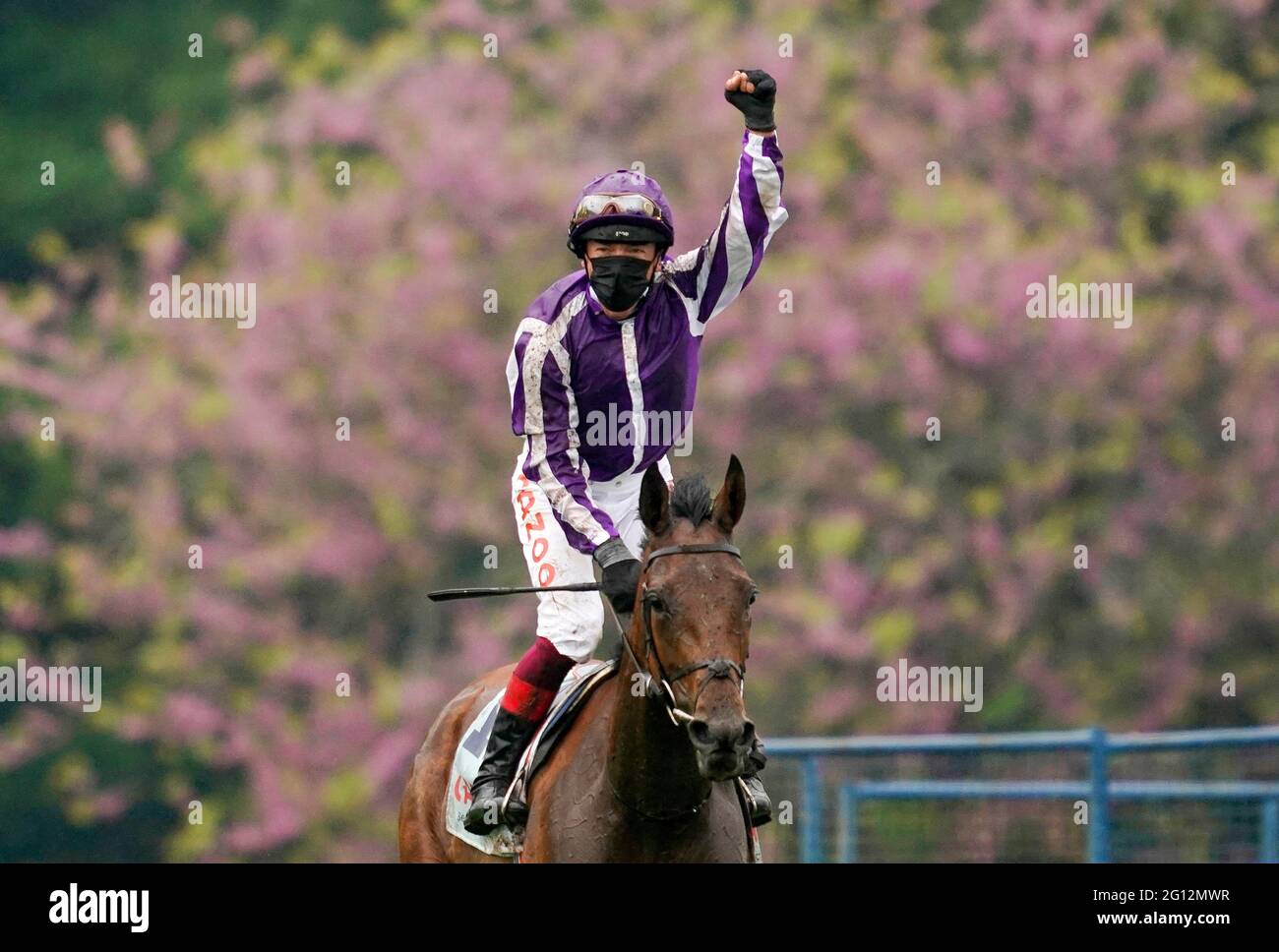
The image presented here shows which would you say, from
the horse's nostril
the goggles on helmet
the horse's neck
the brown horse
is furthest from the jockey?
the horse's nostril

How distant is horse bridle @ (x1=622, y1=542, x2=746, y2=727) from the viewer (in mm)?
5848

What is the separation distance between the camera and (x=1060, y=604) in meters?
18.2

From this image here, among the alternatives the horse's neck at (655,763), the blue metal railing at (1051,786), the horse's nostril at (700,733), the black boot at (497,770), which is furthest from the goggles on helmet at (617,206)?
the blue metal railing at (1051,786)

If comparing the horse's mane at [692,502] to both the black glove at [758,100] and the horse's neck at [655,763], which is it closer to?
the horse's neck at [655,763]

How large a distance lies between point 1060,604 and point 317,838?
21.5ft

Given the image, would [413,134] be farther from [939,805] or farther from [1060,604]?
[939,805]

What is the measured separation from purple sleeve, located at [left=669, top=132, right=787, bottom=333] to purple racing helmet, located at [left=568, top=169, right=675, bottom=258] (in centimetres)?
16

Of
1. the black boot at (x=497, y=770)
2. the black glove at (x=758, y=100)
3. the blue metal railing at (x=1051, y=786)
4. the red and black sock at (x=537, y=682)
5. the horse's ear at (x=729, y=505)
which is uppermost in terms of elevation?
A: the black glove at (x=758, y=100)

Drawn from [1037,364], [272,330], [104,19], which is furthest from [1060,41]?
[104,19]

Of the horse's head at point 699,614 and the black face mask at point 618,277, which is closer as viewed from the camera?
the horse's head at point 699,614

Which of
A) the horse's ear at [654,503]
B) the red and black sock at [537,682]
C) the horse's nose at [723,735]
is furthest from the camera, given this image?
the red and black sock at [537,682]

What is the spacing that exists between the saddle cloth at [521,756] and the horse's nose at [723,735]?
116 cm

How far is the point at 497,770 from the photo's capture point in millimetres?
7141

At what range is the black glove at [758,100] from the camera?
264 inches
